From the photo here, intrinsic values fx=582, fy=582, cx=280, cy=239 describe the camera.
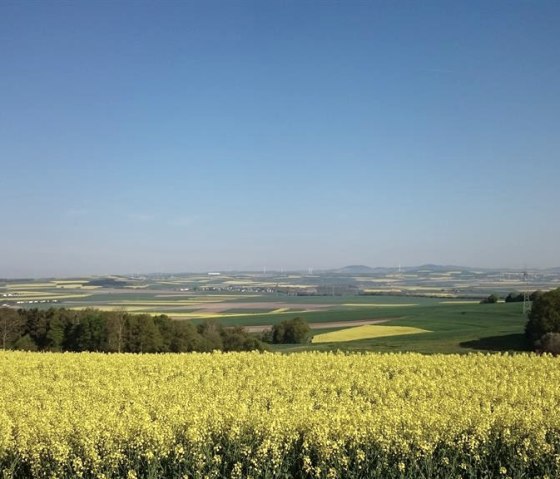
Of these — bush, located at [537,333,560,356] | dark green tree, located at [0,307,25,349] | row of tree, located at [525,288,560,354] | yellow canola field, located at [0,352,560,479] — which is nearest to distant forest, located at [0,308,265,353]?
dark green tree, located at [0,307,25,349]

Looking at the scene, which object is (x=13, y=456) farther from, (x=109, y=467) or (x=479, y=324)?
(x=479, y=324)

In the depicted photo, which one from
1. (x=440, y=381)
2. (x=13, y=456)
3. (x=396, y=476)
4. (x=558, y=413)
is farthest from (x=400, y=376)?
(x=13, y=456)

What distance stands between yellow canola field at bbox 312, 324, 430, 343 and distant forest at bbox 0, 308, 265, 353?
514 inches

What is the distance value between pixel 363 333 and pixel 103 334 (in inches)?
1245

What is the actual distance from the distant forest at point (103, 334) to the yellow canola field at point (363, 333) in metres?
13.1

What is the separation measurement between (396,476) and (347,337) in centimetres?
5720

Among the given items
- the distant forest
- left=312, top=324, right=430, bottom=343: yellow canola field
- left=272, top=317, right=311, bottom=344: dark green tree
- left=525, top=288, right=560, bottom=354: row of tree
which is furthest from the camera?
left=272, top=317, right=311, bottom=344: dark green tree

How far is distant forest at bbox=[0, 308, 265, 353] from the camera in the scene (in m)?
50.4

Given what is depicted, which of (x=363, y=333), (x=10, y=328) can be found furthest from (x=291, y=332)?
(x=10, y=328)

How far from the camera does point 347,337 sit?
6712cm

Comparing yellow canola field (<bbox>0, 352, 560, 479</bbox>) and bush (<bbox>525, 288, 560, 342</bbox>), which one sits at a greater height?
yellow canola field (<bbox>0, 352, 560, 479</bbox>)

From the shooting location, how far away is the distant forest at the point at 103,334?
50406 millimetres

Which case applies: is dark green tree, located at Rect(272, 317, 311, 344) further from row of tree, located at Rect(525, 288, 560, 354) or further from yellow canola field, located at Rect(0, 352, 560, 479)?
yellow canola field, located at Rect(0, 352, 560, 479)

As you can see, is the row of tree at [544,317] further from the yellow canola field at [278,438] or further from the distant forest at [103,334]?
the yellow canola field at [278,438]
